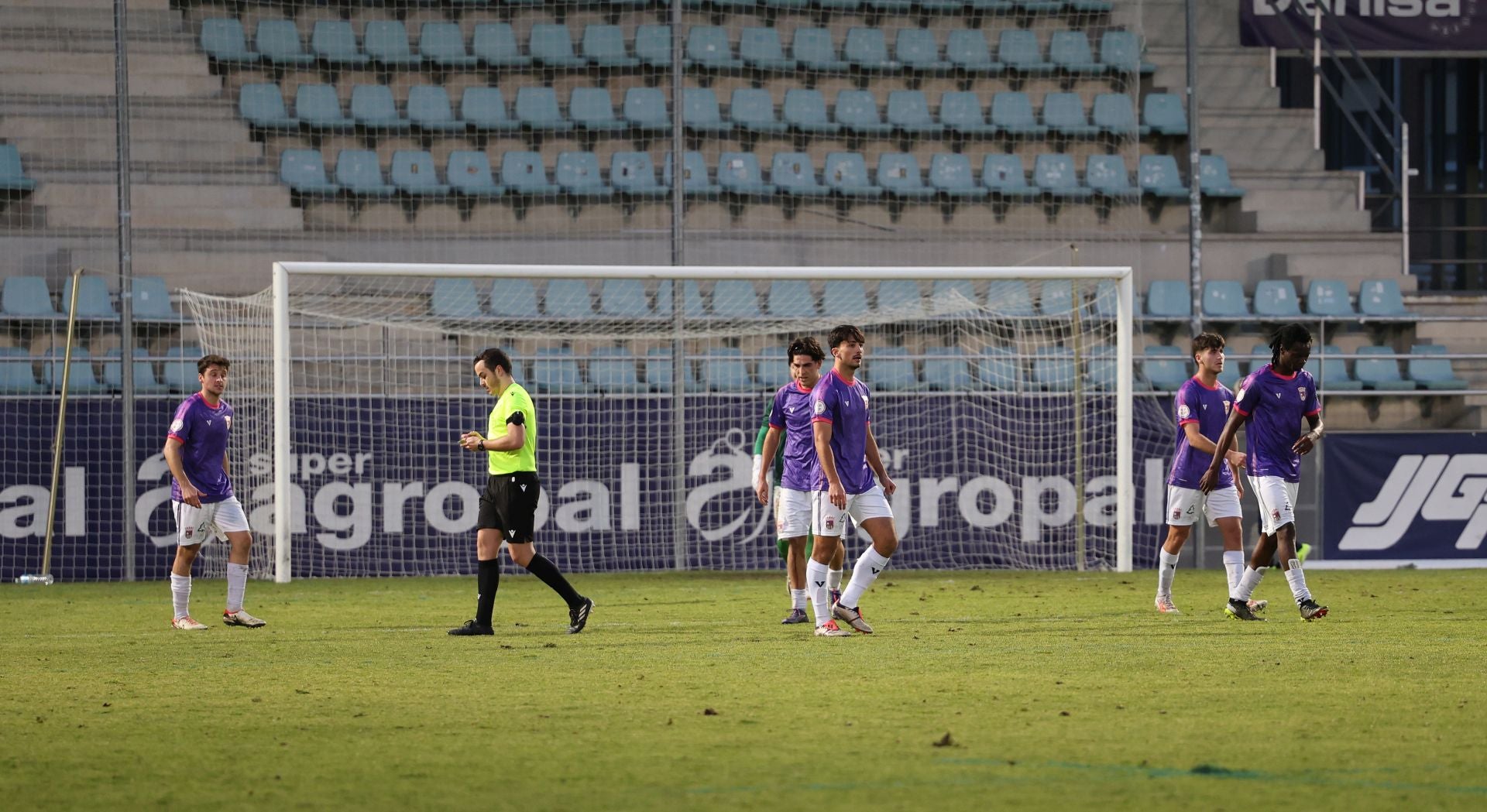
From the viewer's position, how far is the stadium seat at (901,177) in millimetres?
20234

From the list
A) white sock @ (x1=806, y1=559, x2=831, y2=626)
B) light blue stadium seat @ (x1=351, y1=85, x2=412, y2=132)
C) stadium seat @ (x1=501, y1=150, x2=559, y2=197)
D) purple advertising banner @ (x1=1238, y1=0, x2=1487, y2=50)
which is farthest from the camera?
purple advertising banner @ (x1=1238, y1=0, x2=1487, y2=50)

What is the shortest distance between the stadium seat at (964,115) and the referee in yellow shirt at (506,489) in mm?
11300

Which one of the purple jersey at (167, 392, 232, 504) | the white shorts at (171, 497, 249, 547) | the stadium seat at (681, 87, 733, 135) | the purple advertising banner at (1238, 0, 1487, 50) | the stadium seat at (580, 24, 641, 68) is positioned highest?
the purple advertising banner at (1238, 0, 1487, 50)

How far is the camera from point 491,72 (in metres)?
20.0

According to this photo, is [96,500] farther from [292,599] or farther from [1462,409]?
[1462,409]

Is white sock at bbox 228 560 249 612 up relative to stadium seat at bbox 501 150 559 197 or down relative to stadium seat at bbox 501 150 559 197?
down

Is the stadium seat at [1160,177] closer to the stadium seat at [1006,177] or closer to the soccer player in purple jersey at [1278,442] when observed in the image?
the stadium seat at [1006,177]

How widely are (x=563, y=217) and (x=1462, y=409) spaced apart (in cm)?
1095

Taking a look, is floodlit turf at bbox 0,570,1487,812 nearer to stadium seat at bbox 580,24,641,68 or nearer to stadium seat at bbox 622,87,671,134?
stadium seat at bbox 622,87,671,134

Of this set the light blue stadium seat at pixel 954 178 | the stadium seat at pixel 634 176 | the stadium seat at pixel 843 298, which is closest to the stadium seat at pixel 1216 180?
the light blue stadium seat at pixel 954 178

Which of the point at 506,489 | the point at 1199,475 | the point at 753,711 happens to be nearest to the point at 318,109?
the point at 506,489

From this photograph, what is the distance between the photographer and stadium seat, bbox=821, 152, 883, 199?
2016 centimetres

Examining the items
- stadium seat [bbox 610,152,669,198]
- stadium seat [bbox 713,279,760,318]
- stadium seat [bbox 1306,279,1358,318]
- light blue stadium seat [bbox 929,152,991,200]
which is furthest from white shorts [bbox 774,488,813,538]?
stadium seat [bbox 1306,279,1358,318]

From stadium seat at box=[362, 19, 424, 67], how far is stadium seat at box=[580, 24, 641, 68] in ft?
6.63
